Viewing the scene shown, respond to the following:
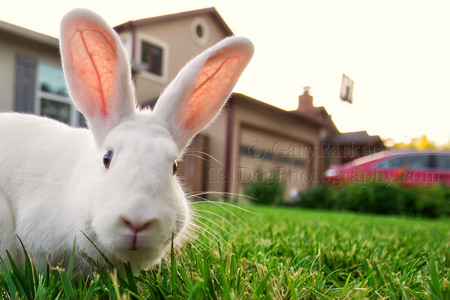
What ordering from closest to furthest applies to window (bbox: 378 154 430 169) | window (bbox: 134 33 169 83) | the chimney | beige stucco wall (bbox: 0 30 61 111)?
beige stucco wall (bbox: 0 30 61 111), window (bbox: 134 33 169 83), window (bbox: 378 154 430 169), the chimney

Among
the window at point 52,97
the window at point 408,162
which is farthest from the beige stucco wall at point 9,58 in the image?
the window at point 408,162

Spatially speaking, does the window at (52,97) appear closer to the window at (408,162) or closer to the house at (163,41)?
the house at (163,41)

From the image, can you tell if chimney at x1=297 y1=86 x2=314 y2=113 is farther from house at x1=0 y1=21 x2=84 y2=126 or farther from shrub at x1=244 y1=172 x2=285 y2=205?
house at x1=0 y1=21 x2=84 y2=126

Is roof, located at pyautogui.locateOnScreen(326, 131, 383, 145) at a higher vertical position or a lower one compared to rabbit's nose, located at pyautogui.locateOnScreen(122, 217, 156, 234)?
higher

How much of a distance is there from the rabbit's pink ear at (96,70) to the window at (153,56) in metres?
9.94

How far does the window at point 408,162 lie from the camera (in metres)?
12.0

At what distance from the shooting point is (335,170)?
42.3 feet

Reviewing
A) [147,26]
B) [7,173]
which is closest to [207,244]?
[7,173]

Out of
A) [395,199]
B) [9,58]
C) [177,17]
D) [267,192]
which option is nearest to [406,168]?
[395,199]

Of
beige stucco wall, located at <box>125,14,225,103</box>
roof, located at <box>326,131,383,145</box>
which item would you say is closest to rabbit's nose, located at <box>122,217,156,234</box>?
beige stucco wall, located at <box>125,14,225,103</box>

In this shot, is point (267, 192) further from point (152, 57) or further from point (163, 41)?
point (163, 41)

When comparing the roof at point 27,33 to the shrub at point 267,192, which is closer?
the roof at point 27,33

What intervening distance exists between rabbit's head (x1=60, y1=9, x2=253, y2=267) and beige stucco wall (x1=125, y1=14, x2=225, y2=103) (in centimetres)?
931

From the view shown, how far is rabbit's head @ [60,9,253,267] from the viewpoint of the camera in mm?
1302
